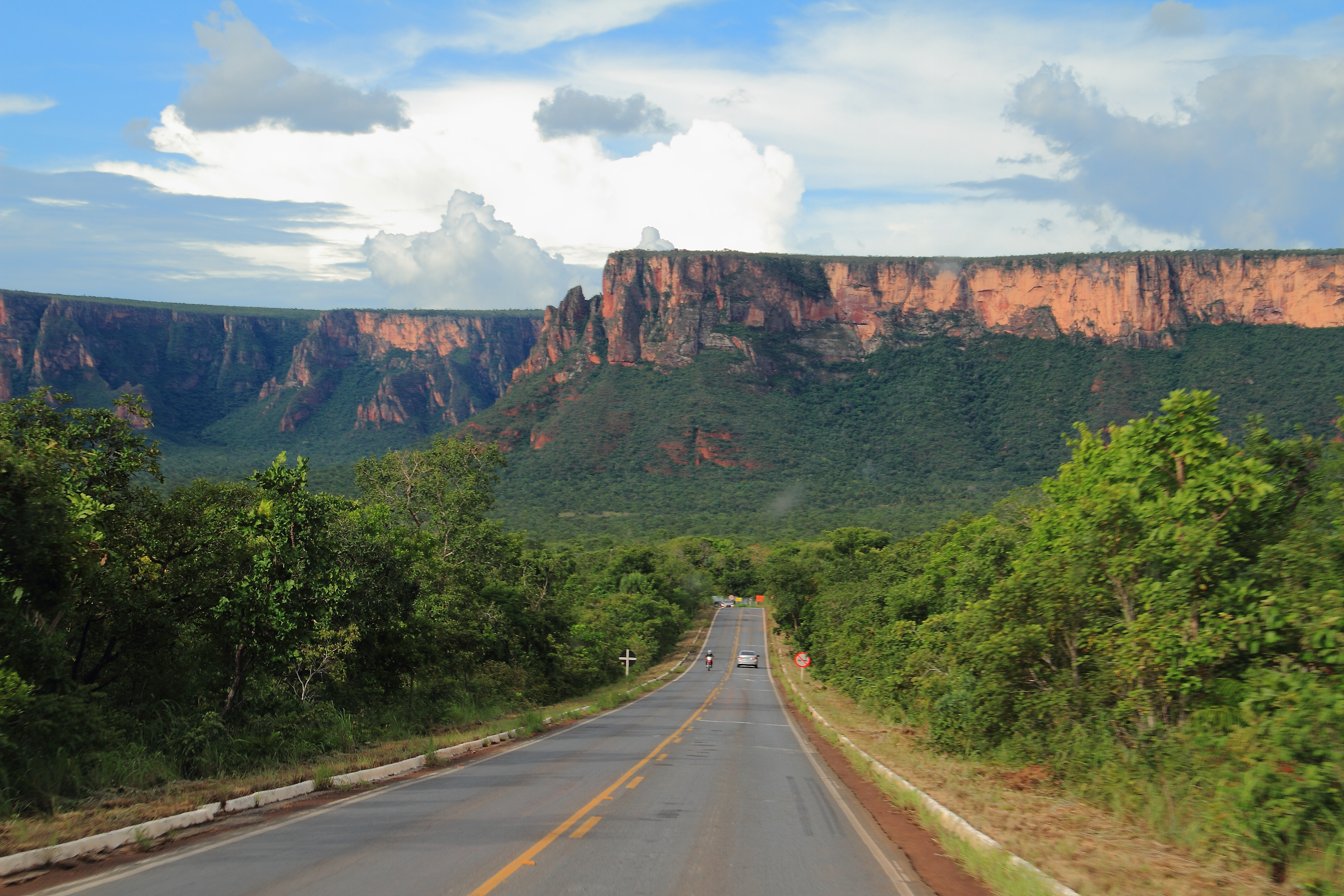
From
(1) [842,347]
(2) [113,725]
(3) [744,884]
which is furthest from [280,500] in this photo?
(1) [842,347]

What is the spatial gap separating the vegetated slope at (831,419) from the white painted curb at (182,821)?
287ft

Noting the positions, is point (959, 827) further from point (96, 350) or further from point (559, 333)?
point (96, 350)

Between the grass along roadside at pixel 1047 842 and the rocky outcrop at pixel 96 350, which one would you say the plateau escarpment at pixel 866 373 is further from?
the grass along roadside at pixel 1047 842

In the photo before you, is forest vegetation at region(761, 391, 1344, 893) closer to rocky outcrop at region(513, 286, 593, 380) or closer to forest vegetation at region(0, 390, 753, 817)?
forest vegetation at region(0, 390, 753, 817)

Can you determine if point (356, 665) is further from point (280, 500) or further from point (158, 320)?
point (158, 320)

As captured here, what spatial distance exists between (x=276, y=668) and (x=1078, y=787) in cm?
1240

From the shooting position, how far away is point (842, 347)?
161 m

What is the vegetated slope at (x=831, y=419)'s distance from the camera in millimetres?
116438

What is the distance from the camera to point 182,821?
30.0 ft

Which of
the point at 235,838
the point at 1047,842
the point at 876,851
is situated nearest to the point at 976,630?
the point at 1047,842

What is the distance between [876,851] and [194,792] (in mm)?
8062

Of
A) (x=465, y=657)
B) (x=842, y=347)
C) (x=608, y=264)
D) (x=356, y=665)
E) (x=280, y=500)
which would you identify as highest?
(x=608, y=264)

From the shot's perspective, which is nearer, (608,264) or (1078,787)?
(1078,787)

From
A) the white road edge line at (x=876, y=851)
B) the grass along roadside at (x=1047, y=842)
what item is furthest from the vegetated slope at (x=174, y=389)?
the grass along roadside at (x=1047, y=842)
